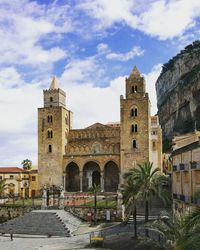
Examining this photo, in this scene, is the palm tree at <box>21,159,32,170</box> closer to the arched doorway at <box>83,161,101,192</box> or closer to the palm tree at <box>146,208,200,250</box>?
the arched doorway at <box>83,161,101,192</box>

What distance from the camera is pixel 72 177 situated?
229 ft

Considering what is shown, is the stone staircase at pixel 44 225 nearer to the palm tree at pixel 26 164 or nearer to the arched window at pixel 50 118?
the arched window at pixel 50 118

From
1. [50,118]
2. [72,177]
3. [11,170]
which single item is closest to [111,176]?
[72,177]

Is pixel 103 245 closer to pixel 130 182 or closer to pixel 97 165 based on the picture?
pixel 130 182

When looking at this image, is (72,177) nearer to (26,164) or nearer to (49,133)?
(49,133)

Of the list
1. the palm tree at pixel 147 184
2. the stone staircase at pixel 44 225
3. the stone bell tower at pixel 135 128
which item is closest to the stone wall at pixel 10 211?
the stone staircase at pixel 44 225

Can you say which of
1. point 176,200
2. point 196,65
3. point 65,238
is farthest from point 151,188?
point 196,65

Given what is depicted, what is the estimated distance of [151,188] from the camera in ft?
102

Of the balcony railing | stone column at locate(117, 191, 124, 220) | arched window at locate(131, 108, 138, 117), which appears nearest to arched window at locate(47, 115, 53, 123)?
arched window at locate(131, 108, 138, 117)

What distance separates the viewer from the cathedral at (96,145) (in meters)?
65.4

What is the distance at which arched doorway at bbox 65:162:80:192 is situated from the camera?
69000 millimetres

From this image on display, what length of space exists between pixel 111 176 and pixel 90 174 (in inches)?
136

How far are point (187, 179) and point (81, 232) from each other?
13.2 metres

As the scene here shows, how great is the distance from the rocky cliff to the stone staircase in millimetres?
57833
